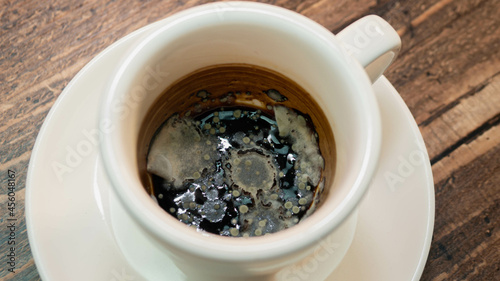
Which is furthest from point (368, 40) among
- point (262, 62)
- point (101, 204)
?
point (101, 204)

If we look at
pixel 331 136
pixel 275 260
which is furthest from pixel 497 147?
pixel 275 260

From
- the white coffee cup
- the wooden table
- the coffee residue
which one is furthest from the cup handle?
the wooden table

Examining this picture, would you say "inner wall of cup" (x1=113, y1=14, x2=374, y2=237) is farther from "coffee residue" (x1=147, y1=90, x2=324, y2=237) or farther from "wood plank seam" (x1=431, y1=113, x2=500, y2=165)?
"wood plank seam" (x1=431, y1=113, x2=500, y2=165)

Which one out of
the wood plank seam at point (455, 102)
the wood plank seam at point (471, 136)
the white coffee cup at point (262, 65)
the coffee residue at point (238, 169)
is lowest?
the wood plank seam at point (471, 136)

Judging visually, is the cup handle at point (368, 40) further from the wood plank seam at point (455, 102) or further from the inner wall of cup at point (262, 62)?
the wood plank seam at point (455, 102)

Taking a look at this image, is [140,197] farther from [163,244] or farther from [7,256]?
[7,256]

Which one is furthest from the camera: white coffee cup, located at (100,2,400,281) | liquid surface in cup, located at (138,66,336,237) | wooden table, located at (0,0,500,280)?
wooden table, located at (0,0,500,280)

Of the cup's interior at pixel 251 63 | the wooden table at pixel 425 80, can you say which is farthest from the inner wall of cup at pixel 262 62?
the wooden table at pixel 425 80
